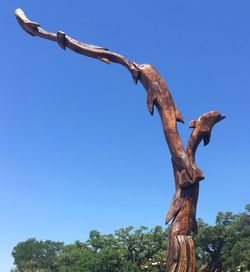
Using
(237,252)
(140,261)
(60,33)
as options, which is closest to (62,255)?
(140,261)

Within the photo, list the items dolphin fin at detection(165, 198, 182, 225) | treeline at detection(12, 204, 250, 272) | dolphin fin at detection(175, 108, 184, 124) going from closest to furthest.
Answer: dolphin fin at detection(165, 198, 182, 225) < dolphin fin at detection(175, 108, 184, 124) < treeline at detection(12, 204, 250, 272)

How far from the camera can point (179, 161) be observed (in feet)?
17.0

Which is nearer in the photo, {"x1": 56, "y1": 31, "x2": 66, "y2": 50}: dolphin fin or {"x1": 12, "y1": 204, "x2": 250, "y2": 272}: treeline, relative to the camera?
{"x1": 56, "y1": 31, "x2": 66, "y2": 50}: dolphin fin

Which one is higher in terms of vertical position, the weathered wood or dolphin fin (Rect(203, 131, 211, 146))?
dolphin fin (Rect(203, 131, 211, 146))

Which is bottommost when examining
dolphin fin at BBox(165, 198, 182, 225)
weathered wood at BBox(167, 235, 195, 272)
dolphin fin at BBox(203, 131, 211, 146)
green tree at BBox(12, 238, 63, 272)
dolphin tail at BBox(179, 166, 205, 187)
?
weathered wood at BBox(167, 235, 195, 272)

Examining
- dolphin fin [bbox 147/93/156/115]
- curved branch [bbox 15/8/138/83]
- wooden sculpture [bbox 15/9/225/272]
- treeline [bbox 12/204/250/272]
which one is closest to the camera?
wooden sculpture [bbox 15/9/225/272]

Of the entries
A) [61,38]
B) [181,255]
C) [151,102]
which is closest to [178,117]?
[151,102]

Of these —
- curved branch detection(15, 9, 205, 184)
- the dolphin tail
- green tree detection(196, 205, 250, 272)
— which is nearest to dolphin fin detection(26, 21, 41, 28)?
curved branch detection(15, 9, 205, 184)

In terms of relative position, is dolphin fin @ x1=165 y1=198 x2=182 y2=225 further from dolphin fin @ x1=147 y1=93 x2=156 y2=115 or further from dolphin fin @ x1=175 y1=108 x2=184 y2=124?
dolphin fin @ x1=147 y1=93 x2=156 y2=115

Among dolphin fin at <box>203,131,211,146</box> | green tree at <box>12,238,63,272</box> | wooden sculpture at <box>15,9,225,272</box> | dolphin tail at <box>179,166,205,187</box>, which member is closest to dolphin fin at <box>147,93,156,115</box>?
wooden sculpture at <box>15,9,225,272</box>

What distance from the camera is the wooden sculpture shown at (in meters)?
4.78

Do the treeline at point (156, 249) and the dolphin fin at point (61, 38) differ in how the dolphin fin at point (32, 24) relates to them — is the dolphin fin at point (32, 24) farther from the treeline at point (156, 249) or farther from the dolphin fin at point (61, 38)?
the treeline at point (156, 249)

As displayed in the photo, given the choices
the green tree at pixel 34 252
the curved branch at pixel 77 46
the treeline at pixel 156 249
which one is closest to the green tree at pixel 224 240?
the treeline at pixel 156 249

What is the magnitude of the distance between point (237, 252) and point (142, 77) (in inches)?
1113
